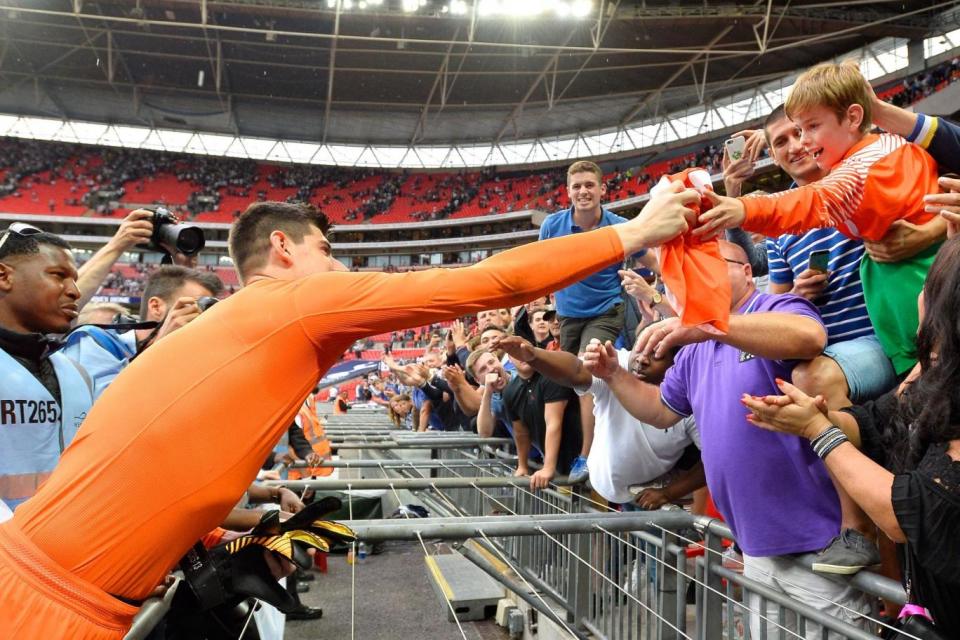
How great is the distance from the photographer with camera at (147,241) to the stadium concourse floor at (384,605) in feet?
10.8

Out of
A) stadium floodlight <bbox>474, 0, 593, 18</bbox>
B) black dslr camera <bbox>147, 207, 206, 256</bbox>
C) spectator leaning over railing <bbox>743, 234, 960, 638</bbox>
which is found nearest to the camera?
spectator leaning over railing <bbox>743, 234, 960, 638</bbox>

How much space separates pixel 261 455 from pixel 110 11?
87.6 ft

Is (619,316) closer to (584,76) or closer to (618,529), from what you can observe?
(618,529)

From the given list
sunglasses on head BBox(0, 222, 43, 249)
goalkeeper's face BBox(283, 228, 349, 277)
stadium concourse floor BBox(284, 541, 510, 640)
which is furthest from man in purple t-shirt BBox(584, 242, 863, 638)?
stadium concourse floor BBox(284, 541, 510, 640)

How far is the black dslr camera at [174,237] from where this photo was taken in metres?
2.45

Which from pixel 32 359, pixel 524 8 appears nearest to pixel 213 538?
pixel 32 359

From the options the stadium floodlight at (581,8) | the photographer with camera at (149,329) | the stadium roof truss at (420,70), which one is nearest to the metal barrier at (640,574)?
the photographer with camera at (149,329)

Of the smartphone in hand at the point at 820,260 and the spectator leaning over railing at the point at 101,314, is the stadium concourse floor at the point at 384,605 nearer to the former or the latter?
the spectator leaning over railing at the point at 101,314

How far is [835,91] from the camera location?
1.97 m

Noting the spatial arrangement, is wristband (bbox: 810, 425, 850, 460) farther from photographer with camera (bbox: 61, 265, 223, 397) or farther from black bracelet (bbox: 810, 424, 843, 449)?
photographer with camera (bbox: 61, 265, 223, 397)

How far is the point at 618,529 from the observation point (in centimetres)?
229

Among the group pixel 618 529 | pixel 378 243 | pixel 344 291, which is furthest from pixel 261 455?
pixel 378 243

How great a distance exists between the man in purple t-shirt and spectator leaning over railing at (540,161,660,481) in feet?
6.61

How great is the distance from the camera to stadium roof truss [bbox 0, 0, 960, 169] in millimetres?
20594
